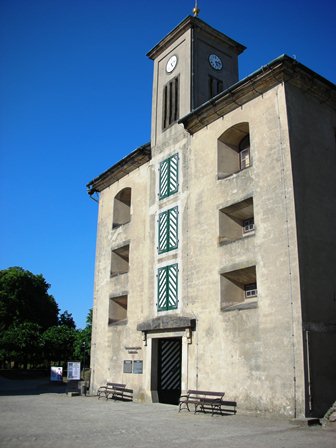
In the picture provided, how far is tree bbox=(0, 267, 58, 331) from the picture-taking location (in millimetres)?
47062

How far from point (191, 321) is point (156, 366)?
3.68m

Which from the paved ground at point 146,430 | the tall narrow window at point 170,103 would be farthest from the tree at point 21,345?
the tall narrow window at point 170,103

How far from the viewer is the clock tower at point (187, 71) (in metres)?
22.5

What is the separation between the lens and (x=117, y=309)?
80.4 ft

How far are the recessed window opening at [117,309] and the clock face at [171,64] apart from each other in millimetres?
12627

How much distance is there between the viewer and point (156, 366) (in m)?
20.1

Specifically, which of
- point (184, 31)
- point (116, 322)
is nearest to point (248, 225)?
point (116, 322)

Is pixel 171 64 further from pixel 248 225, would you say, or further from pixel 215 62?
pixel 248 225

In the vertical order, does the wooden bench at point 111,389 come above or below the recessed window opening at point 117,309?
below

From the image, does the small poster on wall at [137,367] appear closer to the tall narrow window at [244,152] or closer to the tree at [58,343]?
the tall narrow window at [244,152]

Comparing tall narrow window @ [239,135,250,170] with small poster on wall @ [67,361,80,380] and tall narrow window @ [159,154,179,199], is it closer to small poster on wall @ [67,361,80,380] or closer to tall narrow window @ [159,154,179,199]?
tall narrow window @ [159,154,179,199]

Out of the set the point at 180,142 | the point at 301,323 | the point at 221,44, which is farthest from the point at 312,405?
the point at 221,44

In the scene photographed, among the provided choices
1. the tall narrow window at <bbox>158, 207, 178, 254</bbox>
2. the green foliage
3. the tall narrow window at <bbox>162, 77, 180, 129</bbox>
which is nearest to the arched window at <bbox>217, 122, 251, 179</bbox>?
the tall narrow window at <bbox>158, 207, 178, 254</bbox>

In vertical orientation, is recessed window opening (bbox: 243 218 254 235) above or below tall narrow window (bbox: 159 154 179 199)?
below
